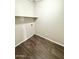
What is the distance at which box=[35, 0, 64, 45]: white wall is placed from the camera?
10.3 ft

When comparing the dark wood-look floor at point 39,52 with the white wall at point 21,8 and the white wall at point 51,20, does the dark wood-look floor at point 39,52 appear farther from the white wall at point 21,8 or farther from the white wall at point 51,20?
the white wall at point 21,8

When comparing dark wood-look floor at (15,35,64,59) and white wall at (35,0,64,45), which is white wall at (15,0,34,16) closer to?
white wall at (35,0,64,45)

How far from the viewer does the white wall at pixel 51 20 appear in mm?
3145

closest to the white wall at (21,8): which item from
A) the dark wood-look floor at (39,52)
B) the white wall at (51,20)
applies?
the white wall at (51,20)

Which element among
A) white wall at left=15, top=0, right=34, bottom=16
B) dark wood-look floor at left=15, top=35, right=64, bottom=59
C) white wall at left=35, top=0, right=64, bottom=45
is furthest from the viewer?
white wall at left=35, top=0, right=64, bottom=45

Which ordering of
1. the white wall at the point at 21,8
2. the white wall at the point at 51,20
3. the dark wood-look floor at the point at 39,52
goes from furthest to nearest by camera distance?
1. the white wall at the point at 51,20
2. the white wall at the point at 21,8
3. the dark wood-look floor at the point at 39,52

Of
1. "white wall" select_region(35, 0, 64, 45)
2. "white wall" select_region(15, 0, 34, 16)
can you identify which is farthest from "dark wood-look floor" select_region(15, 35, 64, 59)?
"white wall" select_region(15, 0, 34, 16)

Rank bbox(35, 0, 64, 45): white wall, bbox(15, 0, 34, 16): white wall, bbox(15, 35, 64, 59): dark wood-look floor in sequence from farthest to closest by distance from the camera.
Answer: bbox(35, 0, 64, 45): white wall
bbox(15, 0, 34, 16): white wall
bbox(15, 35, 64, 59): dark wood-look floor

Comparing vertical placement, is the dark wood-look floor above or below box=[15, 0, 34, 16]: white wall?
below
